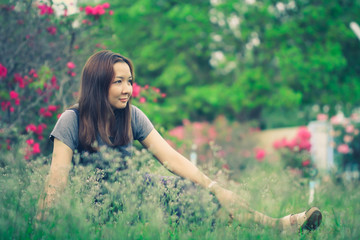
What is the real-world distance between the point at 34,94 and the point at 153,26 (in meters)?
8.79

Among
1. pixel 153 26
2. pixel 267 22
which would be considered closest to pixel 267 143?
pixel 267 22

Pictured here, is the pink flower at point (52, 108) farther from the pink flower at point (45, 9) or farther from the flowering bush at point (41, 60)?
the pink flower at point (45, 9)

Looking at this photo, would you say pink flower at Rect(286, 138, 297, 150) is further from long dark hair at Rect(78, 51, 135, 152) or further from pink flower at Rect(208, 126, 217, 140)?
long dark hair at Rect(78, 51, 135, 152)

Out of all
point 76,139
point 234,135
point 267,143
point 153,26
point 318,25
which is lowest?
point 267,143

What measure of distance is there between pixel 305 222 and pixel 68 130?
5.04ft

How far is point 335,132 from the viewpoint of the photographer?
7715mm

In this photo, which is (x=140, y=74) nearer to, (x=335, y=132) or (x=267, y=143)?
(x=267, y=143)

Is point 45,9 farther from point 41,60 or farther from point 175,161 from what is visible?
point 175,161

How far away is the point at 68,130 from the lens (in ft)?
7.66

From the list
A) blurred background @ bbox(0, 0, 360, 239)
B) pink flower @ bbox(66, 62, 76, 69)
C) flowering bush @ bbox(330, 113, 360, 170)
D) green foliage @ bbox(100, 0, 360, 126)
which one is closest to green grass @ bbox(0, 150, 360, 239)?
blurred background @ bbox(0, 0, 360, 239)

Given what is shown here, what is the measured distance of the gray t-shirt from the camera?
90.6 inches

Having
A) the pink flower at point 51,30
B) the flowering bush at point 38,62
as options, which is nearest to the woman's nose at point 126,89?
the flowering bush at point 38,62

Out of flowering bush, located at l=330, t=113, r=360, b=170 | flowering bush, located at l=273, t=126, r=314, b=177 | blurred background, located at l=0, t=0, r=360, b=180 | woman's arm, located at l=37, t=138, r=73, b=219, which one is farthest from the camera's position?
blurred background, located at l=0, t=0, r=360, b=180

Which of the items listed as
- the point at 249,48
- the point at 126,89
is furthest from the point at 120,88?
the point at 249,48
